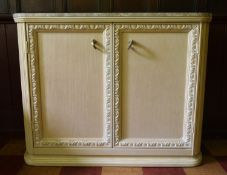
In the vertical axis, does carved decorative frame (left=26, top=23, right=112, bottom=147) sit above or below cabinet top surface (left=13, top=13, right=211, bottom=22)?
below

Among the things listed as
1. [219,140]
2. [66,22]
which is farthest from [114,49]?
[219,140]

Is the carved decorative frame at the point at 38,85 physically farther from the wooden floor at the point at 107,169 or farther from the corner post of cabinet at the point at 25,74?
the wooden floor at the point at 107,169

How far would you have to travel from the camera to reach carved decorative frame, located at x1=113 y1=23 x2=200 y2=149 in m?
1.15

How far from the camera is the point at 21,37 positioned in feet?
3.84

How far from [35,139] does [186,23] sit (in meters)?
0.94

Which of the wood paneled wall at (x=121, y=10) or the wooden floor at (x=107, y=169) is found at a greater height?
the wood paneled wall at (x=121, y=10)

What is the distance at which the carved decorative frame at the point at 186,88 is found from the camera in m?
1.15

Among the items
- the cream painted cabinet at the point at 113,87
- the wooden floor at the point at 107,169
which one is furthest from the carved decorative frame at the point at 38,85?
the wooden floor at the point at 107,169

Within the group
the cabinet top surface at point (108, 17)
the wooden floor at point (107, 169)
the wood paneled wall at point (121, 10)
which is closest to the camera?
the cabinet top surface at point (108, 17)

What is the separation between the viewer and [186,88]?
121cm

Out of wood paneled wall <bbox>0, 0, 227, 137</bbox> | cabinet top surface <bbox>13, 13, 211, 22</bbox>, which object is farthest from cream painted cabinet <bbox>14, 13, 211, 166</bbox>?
wood paneled wall <bbox>0, 0, 227, 137</bbox>

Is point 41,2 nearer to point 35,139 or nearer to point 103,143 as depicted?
point 35,139

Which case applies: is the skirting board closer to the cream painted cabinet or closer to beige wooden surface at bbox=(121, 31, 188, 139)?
the cream painted cabinet

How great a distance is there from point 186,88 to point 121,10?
0.65 metres
